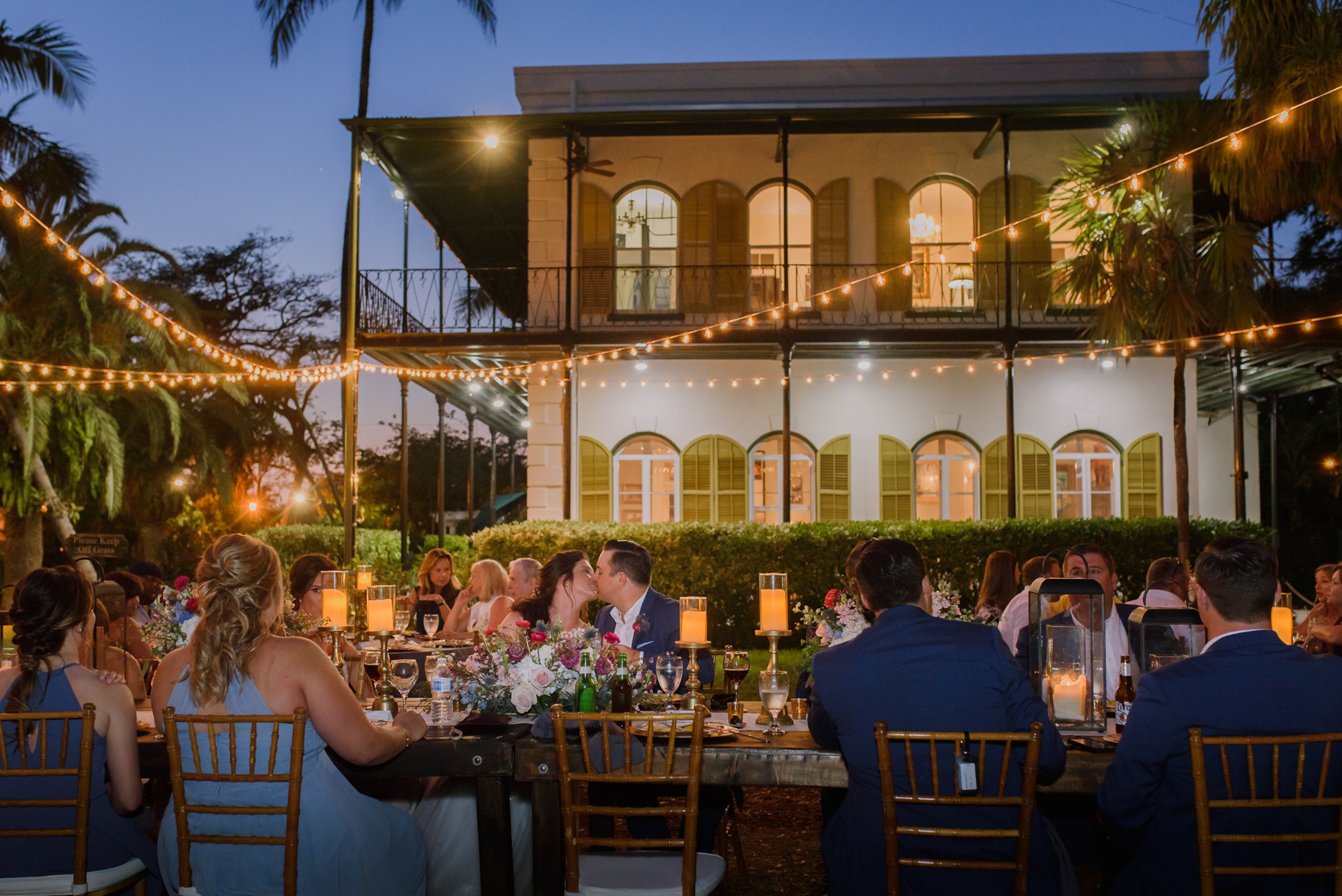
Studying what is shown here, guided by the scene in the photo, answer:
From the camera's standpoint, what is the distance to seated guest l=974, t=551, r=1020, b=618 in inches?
248

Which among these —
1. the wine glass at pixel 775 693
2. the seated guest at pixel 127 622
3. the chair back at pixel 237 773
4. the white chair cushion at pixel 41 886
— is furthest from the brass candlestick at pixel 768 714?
the seated guest at pixel 127 622

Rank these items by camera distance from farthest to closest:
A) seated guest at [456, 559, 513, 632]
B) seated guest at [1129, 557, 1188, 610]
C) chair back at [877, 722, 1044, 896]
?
seated guest at [456, 559, 513, 632] → seated guest at [1129, 557, 1188, 610] → chair back at [877, 722, 1044, 896]

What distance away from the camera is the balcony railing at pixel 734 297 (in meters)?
13.4

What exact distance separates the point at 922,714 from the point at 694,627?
52.7 inches

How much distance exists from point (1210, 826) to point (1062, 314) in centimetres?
1129

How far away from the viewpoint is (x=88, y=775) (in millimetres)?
2945

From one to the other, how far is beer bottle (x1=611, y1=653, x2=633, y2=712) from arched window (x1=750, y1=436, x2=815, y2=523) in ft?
34.2

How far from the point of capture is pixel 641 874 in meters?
3.05

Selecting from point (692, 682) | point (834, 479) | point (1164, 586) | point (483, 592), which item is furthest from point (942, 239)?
point (692, 682)

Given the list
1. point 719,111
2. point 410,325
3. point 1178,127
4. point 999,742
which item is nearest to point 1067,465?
point 1178,127

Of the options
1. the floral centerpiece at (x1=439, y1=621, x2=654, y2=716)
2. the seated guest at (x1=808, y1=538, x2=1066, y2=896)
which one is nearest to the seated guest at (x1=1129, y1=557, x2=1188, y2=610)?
the seated guest at (x1=808, y1=538, x2=1066, y2=896)

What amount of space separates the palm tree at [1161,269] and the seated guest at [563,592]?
281 inches

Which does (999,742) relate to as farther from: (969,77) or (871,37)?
(871,37)

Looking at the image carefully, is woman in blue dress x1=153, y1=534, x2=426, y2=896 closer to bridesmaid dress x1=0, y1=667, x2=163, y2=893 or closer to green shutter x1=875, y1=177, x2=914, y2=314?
bridesmaid dress x1=0, y1=667, x2=163, y2=893
